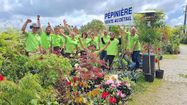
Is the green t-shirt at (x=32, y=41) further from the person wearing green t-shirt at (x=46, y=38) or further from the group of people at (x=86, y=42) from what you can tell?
the person wearing green t-shirt at (x=46, y=38)

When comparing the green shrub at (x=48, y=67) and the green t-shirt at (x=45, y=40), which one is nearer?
the green shrub at (x=48, y=67)

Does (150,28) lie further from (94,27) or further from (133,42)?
(94,27)

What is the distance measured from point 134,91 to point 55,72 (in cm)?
456

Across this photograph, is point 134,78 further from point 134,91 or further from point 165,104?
point 165,104

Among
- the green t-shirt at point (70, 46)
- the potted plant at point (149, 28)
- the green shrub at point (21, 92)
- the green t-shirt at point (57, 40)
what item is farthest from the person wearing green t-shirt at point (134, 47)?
the green shrub at point (21, 92)

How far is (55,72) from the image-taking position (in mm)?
7879

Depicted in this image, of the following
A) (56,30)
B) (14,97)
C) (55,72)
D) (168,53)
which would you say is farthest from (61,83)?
(168,53)

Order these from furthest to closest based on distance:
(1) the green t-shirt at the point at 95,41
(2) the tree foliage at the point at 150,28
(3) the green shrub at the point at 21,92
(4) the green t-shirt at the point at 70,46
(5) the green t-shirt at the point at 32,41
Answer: (1) the green t-shirt at the point at 95,41 → (4) the green t-shirt at the point at 70,46 → (2) the tree foliage at the point at 150,28 → (5) the green t-shirt at the point at 32,41 → (3) the green shrub at the point at 21,92

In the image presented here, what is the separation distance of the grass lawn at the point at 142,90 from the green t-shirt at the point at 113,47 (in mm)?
1802

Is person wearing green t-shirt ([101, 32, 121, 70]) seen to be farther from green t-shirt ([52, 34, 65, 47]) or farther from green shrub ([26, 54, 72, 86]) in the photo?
green shrub ([26, 54, 72, 86])

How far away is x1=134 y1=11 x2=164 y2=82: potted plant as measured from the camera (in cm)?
1429

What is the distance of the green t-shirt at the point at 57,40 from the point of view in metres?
14.5

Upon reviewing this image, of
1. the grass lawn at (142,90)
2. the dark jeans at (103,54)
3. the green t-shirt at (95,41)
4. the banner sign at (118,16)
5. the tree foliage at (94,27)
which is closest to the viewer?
the grass lawn at (142,90)

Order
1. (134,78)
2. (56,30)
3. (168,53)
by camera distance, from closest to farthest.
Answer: (134,78), (56,30), (168,53)
